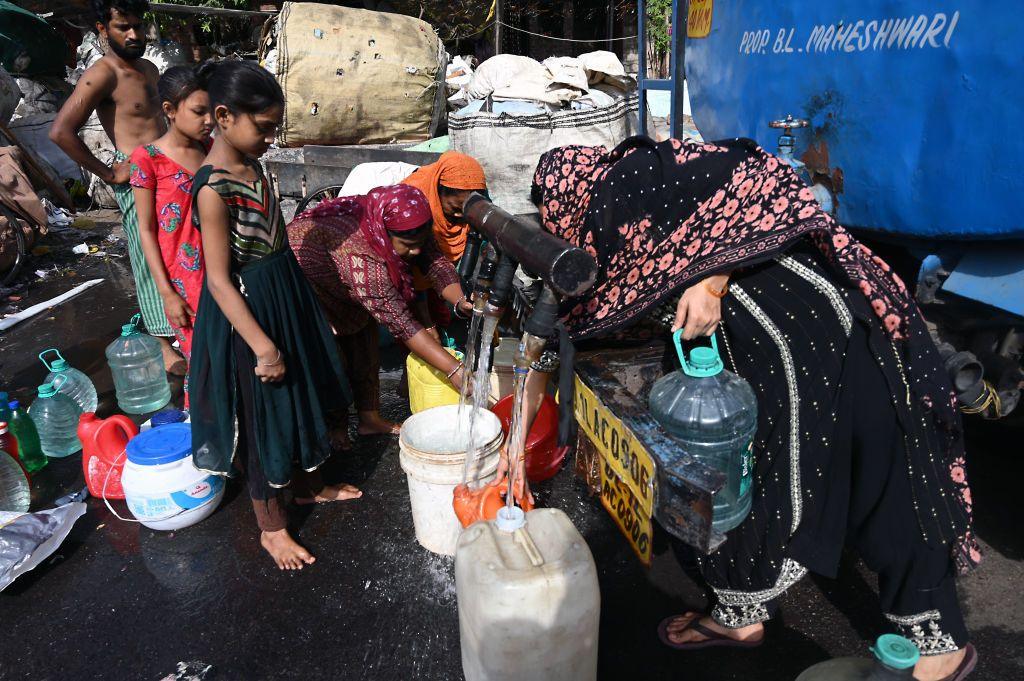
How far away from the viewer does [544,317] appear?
5.27 feet

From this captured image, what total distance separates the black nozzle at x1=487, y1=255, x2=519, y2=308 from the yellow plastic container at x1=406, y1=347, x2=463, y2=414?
135 cm

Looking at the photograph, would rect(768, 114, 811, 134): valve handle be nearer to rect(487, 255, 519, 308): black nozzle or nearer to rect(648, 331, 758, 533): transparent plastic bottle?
rect(648, 331, 758, 533): transparent plastic bottle

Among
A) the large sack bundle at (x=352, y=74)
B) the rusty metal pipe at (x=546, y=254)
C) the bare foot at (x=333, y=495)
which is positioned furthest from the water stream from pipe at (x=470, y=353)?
the large sack bundle at (x=352, y=74)

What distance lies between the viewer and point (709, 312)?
179cm

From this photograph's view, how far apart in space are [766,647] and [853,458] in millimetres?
814

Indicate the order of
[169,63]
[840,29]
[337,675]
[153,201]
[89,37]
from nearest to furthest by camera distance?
[337,675] → [840,29] → [153,201] → [169,63] → [89,37]

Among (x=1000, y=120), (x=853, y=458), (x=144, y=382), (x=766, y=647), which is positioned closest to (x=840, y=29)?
(x=1000, y=120)

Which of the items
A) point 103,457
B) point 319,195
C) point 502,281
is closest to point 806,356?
point 502,281

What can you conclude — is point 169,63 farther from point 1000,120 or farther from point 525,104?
point 1000,120

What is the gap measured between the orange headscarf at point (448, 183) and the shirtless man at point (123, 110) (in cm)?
162

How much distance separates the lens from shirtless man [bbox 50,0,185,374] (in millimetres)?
3662

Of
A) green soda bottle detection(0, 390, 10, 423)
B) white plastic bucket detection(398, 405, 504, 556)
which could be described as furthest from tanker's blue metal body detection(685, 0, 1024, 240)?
green soda bottle detection(0, 390, 10, 423)

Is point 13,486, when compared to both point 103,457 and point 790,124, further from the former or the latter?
point 790,124

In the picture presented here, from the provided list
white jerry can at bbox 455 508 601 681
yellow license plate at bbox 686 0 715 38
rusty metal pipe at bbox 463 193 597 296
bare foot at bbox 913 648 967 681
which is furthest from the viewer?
yellow license plate at bbox 686 0 715 38
